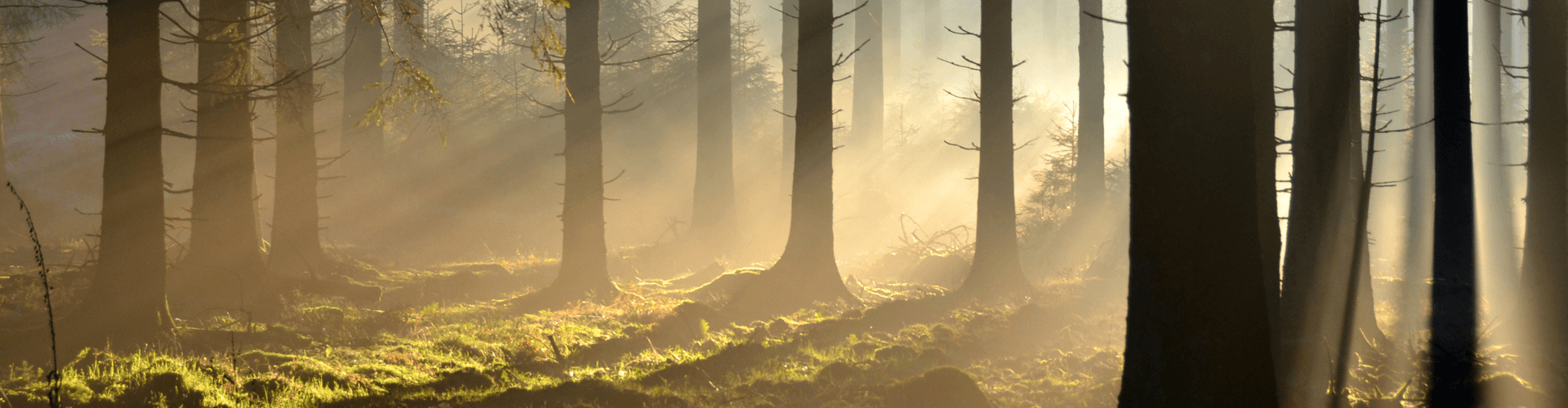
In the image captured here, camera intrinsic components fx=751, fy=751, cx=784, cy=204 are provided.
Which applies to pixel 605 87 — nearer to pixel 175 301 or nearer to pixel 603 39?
pixel 603 39

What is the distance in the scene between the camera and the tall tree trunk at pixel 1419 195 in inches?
402

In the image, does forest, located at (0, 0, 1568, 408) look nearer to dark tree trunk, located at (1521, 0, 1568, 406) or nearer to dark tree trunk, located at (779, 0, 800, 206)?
dark tree trunk, located at (1521, 0, 1568, 406)

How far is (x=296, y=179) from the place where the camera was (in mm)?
12508

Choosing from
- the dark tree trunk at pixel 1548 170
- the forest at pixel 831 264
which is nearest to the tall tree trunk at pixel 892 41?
the forest at pixel 831 264

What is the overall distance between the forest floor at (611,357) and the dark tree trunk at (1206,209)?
6.24ft

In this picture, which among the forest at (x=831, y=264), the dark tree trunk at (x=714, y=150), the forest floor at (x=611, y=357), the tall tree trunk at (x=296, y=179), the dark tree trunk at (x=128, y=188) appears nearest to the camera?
the forest at (x=831, y=264)

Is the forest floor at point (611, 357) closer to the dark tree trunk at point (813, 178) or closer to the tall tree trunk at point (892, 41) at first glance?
the dark tree trunk at point (813, 178)

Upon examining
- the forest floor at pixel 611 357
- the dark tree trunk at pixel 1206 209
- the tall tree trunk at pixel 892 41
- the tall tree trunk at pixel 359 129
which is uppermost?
the tall tree trunk at pixel 892 41

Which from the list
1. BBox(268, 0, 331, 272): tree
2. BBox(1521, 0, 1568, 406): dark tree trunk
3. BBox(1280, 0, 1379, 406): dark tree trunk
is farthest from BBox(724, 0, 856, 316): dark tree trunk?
BBox(1521, 0, 1568, 406): dark tree trunk

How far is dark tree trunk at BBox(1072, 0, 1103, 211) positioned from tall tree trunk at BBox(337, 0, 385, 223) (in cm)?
1685

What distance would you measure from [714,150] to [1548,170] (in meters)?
14.8

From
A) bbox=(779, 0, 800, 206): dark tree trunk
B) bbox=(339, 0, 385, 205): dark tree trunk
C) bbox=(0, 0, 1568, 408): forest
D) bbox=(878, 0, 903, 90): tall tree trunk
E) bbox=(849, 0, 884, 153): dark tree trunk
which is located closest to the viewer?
bbox=(0, 0, 1568, 408): forest

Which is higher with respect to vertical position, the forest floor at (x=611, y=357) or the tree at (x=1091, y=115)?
the tree at (x=1091, y=115)

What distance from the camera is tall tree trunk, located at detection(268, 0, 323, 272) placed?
38.9ft
